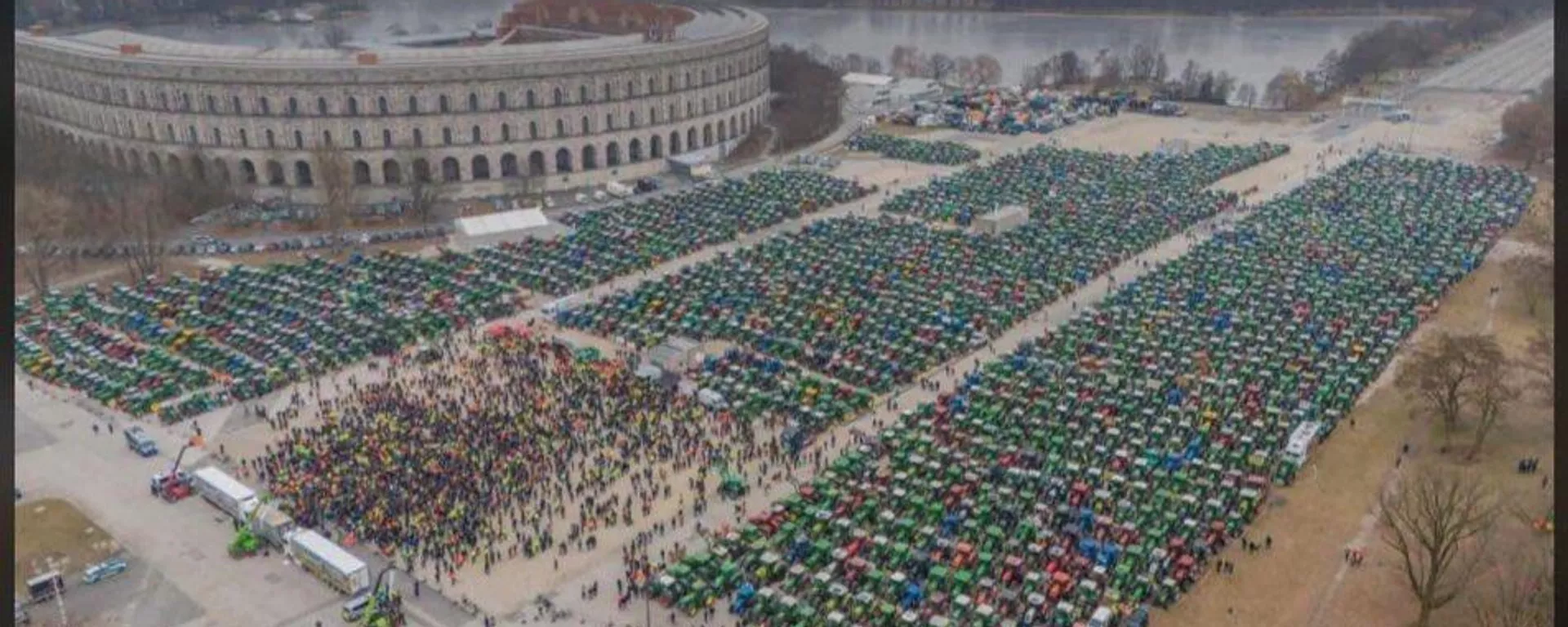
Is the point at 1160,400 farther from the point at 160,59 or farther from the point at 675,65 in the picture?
the point at 160,59

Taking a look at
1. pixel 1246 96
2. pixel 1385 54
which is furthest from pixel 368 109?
pixel 1385 54

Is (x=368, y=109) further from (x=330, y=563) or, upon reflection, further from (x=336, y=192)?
(x=330, y=563)

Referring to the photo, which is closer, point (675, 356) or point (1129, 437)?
point (1129, 437)

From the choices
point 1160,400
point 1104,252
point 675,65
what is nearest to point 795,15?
point 675,65

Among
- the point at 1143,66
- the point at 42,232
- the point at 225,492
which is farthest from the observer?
the point at 1143,66

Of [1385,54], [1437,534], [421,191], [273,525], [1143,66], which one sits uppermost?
[1385,54]

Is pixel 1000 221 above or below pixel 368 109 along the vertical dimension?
below

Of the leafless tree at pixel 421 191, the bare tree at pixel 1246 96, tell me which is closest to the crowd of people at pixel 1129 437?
the leafless tree at pixel 421 191
